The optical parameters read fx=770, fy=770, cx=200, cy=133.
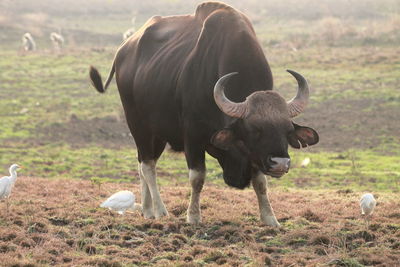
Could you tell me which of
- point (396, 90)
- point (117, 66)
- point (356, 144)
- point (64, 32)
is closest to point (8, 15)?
point (64, 32)

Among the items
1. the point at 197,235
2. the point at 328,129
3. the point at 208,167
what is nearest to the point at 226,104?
the point at 197,235

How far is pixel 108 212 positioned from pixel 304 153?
938 cm

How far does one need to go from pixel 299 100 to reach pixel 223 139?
929 mm

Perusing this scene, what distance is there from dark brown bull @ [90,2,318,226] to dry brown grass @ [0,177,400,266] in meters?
0.53

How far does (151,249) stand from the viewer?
7832 mm

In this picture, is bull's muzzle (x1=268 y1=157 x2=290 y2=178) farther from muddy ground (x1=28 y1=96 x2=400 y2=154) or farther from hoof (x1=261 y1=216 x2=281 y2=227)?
muddy ground (x1=28 y1=96 x2=400 y2=154)

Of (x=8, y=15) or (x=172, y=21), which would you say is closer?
(x=172, y=21)

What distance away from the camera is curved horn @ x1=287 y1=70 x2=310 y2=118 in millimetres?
8195

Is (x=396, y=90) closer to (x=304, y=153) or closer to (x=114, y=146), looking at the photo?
(x=304, y=153)

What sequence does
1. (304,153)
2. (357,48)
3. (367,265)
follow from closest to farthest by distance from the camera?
1. (367,265)
2. (304,153)
3. (357,48)

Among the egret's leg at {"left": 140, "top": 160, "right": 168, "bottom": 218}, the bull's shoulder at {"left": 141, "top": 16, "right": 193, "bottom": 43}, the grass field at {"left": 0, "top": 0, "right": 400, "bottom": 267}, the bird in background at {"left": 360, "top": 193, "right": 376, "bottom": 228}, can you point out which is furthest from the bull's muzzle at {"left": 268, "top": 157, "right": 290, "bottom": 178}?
the bull's shoulder at {"left": 141, "top": 16, "right": 193, "bottom": 43}

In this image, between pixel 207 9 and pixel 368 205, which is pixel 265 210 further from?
pixel 207 9

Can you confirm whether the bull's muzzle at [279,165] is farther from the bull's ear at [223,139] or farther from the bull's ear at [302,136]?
the bull's ear at [223,139]

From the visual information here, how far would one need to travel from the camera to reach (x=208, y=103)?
342 inches
